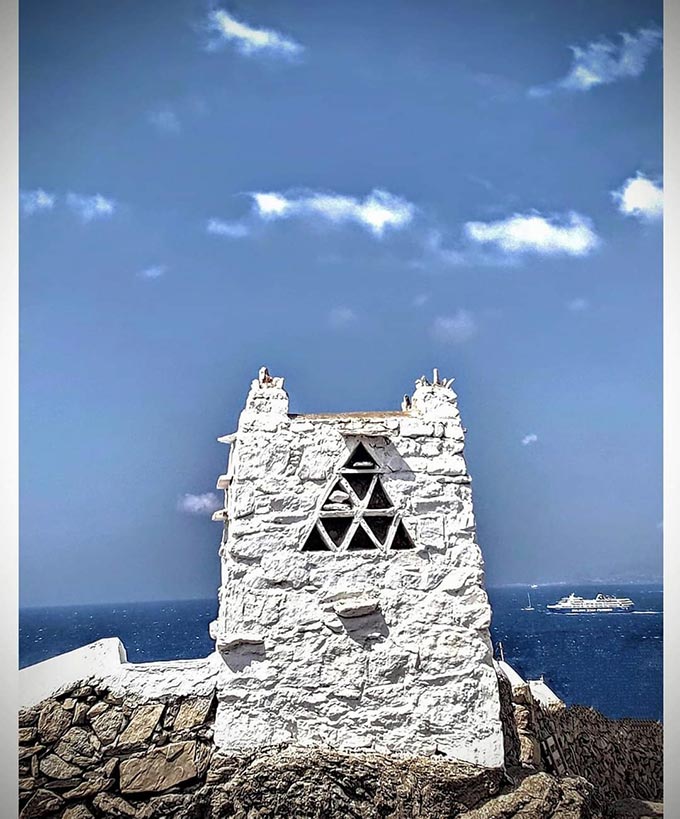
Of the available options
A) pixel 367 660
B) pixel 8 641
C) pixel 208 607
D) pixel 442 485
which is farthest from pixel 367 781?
pixel 208 607

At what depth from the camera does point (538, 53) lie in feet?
25.8

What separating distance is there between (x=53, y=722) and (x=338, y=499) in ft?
7.73

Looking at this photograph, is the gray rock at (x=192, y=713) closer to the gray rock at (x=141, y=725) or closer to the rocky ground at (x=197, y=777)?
the rocky ground at (x=197, y=777)

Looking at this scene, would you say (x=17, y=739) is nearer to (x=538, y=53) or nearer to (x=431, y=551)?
(x=431, y=551)

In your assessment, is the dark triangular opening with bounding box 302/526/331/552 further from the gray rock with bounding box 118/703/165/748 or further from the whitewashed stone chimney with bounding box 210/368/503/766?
the gray rock with bounding box 118/703/165/748

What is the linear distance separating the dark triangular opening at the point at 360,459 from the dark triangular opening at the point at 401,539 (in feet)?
1.49

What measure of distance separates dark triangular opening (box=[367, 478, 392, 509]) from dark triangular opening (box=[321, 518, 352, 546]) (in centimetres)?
21

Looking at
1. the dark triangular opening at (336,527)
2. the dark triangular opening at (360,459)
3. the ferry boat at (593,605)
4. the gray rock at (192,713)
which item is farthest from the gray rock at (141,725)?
the ferry boat at (593,605)

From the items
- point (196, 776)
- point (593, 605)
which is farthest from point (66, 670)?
point (593, 605)

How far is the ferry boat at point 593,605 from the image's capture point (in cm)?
1333

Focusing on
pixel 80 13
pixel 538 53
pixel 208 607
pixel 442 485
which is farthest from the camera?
pixel 208 607

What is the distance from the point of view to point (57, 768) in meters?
6.00

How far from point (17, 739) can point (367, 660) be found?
2318 mm

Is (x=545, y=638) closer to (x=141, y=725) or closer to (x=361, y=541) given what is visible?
(x=361, y=541)
